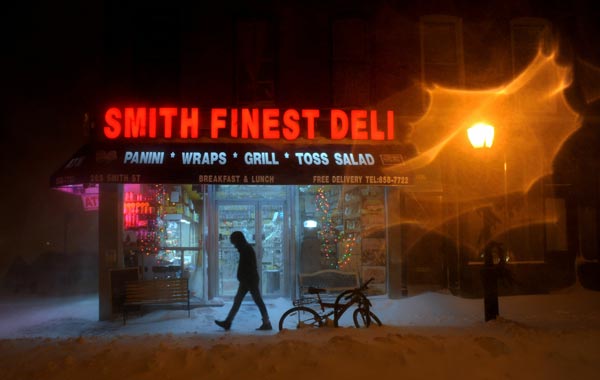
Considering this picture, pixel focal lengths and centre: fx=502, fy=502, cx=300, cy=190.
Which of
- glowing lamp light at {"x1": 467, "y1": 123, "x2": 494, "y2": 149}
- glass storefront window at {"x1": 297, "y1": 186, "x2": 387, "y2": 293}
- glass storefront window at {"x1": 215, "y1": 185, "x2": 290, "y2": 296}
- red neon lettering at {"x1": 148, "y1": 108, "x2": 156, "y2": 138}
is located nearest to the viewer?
glowing lamp light at {"x1": 467, "y1": 123, "x2": 494, "y2": 149}

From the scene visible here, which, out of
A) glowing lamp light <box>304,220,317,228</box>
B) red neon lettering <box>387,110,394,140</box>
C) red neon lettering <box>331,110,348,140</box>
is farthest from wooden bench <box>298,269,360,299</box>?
red neon lettering <box>387,110,394,140</box>

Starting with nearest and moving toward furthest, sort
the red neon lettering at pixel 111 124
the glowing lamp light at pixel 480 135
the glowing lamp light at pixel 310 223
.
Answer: the glowing lamp light at pixel 480 135 < the red neon lettering at pixel 111 124 < the glowing lamp light at pixel 310 223

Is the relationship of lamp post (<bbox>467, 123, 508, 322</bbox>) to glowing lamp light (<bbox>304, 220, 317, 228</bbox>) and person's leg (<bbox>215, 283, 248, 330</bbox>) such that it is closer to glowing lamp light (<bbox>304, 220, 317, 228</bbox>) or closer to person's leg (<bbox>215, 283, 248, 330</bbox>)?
person's leg (<bbox>215, 283, 248, 330</bbox>)

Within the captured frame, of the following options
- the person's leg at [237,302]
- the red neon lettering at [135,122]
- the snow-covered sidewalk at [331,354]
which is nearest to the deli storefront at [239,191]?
the red neon lettering at [135,122]

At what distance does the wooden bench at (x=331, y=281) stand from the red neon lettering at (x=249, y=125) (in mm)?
3350

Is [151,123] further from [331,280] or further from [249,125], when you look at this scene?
[331,280]

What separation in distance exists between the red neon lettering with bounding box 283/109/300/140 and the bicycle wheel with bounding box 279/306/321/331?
146 inches

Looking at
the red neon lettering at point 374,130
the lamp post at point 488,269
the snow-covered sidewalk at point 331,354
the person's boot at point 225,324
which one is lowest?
the person's boot at point 225,324

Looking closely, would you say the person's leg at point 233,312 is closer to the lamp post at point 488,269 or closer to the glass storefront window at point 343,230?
the glass storefront window at point 343,230

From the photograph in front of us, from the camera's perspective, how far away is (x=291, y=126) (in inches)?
428

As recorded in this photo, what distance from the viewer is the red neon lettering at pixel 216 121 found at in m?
10.8

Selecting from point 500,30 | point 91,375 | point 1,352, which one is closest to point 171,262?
point 1,352

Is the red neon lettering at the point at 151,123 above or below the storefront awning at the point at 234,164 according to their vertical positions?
above

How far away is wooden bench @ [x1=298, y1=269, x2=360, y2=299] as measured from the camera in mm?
11188
